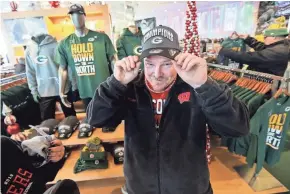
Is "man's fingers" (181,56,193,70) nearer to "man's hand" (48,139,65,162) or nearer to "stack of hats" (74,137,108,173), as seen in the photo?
"man's hand" (48,139,65,162)

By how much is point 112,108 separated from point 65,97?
130 cm

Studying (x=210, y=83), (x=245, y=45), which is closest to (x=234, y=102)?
(x=210, y=83)

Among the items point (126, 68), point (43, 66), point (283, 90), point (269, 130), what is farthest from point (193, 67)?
point (43, 66)

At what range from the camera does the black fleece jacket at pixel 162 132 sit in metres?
0.83

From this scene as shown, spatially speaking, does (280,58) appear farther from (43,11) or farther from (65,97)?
(43,11)

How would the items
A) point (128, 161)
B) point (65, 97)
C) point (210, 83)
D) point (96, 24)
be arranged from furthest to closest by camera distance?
point (96, 24), point (65, 97), point (128, 161), point (210, 83)

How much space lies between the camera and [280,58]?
69.6 inches

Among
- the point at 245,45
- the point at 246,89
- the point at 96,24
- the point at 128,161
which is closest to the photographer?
the point at 128,161

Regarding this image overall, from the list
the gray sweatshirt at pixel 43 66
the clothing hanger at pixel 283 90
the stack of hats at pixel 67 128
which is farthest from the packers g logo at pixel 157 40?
the gray sweatshirt at pixel 43 66

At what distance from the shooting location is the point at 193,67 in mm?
691

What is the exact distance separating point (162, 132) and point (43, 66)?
1731mm

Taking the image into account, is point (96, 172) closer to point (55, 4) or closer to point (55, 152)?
point (55, 152)

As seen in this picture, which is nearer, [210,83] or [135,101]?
[210,83]

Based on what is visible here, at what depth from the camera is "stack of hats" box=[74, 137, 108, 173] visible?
5.28 feet
